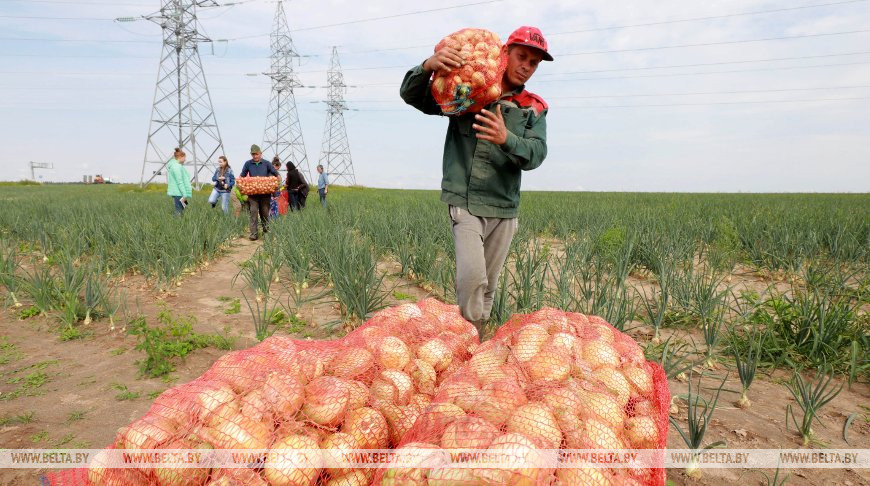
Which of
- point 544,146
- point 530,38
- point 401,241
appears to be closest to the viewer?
point 530,38

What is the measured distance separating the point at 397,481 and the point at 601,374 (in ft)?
2.68

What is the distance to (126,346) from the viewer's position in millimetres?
3020

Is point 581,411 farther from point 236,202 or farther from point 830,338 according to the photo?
point 236,202

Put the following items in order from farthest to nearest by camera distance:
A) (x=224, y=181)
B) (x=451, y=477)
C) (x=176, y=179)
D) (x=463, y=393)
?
1. (x=224, y=181)
2. (x=176, y=179)
3. (x=463, y=393)
4. (x=451, y=477)

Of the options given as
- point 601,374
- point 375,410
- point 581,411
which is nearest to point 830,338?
point 601,374

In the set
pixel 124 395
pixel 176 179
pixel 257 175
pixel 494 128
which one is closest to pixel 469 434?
pixel 494 128

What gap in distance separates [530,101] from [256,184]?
17.6 feet

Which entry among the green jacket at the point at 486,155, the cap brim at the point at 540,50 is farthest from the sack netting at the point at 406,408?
the cap brim at the point at 540,50

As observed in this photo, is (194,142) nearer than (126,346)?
No

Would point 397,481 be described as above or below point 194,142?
below

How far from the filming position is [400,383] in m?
1.56

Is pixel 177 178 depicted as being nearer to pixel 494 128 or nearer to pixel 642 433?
pixel 494 128

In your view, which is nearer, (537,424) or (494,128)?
(537,424)

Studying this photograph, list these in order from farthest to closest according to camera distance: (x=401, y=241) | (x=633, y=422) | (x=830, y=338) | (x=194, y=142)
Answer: (x=194, y=142) → (x=401, y=241) → (x=830, y=338) → (x=633, y=422)
